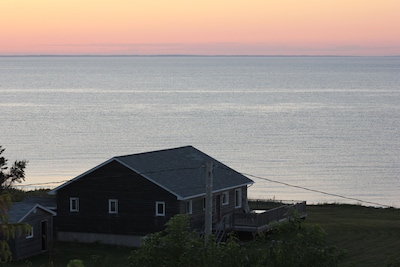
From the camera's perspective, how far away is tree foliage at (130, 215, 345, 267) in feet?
60.1

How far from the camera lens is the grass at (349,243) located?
1540 inches

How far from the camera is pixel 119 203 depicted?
144 ft

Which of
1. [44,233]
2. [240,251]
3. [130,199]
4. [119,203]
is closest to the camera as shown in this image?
[240,251]

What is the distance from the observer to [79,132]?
5261 inches

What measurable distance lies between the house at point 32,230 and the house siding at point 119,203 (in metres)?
2.44

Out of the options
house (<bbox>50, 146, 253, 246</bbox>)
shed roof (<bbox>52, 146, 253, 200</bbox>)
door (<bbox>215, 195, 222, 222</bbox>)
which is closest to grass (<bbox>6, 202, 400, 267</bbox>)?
house (<bbox>50, 146, 253, 246</bbox>)

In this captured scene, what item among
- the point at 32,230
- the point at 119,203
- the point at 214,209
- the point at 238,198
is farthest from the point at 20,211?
the point at 238,198

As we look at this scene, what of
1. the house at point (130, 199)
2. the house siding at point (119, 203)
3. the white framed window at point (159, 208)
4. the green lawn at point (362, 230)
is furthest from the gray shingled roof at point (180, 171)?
the green lawn at point (362, 230)

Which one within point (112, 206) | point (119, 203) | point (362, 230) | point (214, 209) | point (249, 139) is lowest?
point (362, 230)

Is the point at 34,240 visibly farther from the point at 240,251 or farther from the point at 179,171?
the point at 240,251

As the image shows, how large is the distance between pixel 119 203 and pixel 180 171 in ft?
12.6

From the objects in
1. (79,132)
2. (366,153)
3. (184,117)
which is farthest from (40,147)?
(184,117)

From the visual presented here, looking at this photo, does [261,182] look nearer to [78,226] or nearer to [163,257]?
[78,226]

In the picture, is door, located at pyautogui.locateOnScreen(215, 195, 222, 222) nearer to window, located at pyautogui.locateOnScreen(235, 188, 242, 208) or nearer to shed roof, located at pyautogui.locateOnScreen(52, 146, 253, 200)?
shed roof, located at pyautogui.locateOnScreen(52, 146, 253, 200)
